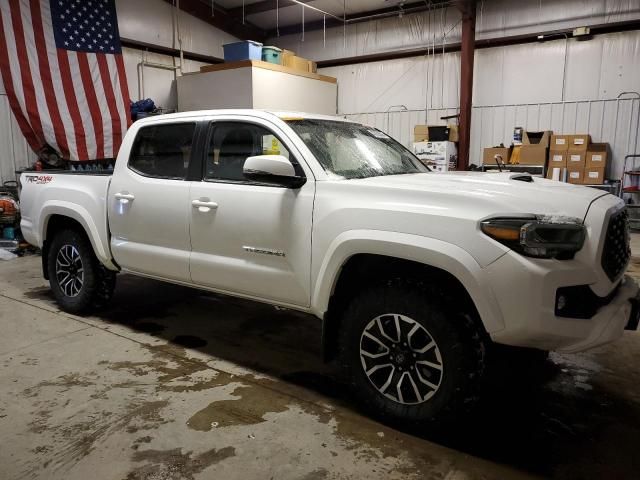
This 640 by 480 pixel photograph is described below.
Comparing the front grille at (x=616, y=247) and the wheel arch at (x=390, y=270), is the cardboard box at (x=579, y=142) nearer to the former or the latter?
the front grille at (x=616, y=247)

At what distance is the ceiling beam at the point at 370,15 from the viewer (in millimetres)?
10414

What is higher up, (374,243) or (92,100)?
(92,100)

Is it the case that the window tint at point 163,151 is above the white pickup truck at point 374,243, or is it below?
above

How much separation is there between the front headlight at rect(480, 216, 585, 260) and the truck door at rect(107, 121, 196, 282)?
2.10m

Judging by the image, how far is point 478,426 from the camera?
100 inches

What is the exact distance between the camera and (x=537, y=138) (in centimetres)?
937

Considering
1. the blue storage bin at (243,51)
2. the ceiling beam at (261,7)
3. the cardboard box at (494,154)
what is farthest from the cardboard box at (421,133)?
the ceiling beam at (261,7)

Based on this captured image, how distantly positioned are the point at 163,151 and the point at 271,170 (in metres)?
1.37

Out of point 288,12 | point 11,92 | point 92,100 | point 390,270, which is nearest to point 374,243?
point 390,270

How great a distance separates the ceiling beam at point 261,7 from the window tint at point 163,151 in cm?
834

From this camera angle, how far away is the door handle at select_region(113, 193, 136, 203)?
363cm

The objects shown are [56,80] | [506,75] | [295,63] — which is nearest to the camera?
[56,80]

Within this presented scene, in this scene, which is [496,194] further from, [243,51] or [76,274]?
[243,51]

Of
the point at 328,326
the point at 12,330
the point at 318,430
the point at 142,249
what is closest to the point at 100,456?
the point at 318,430
